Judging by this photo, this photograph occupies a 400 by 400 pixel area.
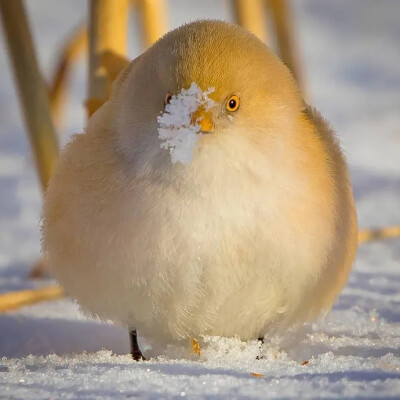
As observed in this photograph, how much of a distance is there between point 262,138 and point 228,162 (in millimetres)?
84

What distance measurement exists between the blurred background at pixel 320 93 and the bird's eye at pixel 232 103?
727mm

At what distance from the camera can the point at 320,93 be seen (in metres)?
3.93

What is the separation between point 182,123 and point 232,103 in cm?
10

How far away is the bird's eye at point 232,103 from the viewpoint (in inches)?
59.1

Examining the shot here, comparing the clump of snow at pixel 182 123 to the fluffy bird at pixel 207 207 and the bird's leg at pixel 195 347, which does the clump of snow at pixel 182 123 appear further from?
the bird's leg at pixel 195 347

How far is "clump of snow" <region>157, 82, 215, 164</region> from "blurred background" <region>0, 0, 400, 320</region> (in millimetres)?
771

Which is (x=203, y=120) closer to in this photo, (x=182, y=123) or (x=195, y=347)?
(x=182, y=123)

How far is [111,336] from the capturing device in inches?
76.7

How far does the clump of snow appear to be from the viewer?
146 centimetres

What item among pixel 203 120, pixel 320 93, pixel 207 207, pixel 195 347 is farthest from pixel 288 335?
pixel 320 93

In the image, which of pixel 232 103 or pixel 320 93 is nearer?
pixel 232 103

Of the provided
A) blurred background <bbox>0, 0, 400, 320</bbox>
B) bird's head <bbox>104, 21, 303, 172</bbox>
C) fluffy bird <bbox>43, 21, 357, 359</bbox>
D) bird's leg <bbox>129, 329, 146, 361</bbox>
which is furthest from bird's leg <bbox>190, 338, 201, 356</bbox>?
blurred background <bbox>0, 0, 400, 320</bbox>

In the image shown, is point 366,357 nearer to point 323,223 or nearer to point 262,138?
point 323,223

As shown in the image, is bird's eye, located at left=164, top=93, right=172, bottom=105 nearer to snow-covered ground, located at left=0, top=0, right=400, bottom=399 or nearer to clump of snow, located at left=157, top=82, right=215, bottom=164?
clump of snow, located at left=157, top=82, right=215, bottom=164
